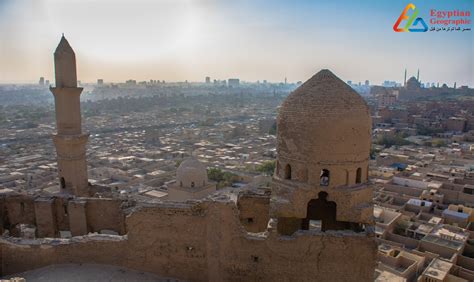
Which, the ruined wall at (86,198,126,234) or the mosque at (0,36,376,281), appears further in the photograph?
the ruined wall at (86,198,126,234)

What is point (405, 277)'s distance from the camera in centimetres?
1928

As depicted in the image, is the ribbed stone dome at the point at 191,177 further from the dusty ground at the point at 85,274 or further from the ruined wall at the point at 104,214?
the dusty ground at the point at 85,274

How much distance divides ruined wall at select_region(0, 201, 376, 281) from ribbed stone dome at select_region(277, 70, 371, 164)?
6.54 feet

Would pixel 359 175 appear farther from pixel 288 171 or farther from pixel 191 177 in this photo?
pixel 191 177

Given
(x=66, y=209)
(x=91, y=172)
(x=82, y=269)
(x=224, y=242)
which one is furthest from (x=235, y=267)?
(x=91, y=172)

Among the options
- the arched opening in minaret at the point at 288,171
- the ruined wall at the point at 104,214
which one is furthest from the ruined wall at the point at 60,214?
the arched opening in minaret at the point at 288,171

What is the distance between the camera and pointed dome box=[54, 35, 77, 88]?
15312 millimetres

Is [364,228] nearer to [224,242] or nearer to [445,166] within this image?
[224,242]

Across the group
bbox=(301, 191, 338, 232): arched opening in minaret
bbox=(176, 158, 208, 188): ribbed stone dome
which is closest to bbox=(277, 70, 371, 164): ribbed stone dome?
bbox=(301, 191, 338, 232): arched opening in minaret

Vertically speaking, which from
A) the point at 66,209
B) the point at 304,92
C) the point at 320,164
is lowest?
the point at 66,209

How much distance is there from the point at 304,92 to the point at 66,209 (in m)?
9.30

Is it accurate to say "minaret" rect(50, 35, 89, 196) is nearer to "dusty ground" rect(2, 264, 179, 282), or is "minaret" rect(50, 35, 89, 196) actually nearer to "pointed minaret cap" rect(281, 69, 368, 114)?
"dusty ground" rect(2, 264, 179, 282)

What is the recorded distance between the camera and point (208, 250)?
10820 mm

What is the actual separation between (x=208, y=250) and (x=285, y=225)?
2.31m
